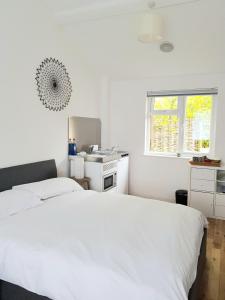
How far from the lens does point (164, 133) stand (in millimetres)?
4117

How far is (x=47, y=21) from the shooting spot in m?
3.00

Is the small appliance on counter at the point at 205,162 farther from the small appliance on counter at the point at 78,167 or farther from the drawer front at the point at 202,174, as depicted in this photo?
the small appliance on counter at the point at 78,167

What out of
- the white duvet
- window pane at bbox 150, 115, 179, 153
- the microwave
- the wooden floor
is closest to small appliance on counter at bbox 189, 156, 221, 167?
window pane at bbox 150, 115, 179, 153

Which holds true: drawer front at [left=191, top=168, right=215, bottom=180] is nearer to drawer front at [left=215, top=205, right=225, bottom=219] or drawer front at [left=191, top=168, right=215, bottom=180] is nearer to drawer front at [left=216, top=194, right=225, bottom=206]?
drawer front at [left=216, top=194, right=225, bottom=206]

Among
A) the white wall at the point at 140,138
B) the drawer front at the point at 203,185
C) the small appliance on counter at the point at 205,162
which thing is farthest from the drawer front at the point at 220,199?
the white wall at the point at 140,138

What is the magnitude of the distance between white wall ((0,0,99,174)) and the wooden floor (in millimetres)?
2119

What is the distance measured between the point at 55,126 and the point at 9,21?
50.4 inches

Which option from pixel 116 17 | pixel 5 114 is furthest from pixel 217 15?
pixel 5 114

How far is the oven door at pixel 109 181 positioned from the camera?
3403 mm

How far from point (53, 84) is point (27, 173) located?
1178 millimetres

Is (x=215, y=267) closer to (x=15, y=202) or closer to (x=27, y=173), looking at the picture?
(x=15, y=202)

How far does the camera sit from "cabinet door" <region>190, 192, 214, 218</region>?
3.48 metres

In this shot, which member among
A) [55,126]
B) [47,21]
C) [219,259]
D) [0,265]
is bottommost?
[219,259]

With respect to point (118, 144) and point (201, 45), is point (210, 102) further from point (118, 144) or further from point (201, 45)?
point (118, 144)
